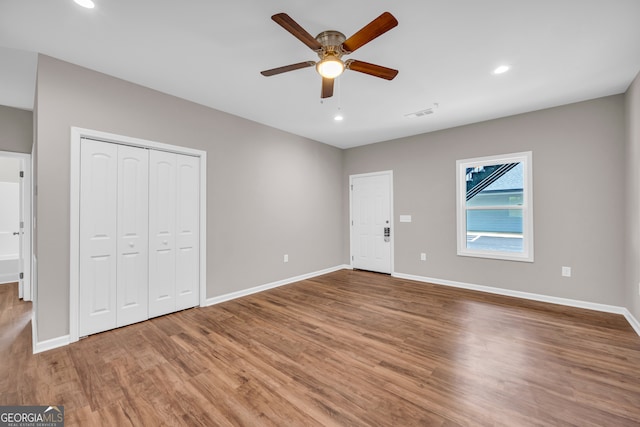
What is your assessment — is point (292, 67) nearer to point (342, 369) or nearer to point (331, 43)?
point (331, 43)

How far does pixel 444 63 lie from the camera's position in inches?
104

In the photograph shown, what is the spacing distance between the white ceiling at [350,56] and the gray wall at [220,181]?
244 mm

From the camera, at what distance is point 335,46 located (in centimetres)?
205

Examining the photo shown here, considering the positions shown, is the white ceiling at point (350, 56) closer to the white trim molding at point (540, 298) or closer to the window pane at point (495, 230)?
the window pane at point (495, 230)

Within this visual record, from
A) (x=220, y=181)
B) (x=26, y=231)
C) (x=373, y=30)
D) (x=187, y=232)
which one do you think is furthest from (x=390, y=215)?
(x=26, y=231)

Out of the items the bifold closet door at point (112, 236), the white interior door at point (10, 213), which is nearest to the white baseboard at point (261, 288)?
the bifold closet door at point (112, 236)

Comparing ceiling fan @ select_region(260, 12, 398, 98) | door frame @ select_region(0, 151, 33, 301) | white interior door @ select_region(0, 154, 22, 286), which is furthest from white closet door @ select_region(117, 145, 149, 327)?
white interior door @ select_region(0, 154, 22, 286)

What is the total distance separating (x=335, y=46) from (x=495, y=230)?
3.81 meters

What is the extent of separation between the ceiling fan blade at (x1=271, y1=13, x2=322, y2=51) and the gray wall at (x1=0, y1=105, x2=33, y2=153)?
4253 millimetres

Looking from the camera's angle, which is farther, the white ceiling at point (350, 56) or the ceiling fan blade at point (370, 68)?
the ceiling fan blade at point (370, 68)

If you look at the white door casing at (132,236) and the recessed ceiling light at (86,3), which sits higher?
the recessed ceiling light at (86,3)

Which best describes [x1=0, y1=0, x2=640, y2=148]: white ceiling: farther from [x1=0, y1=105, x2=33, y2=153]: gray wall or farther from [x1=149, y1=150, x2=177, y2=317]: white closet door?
[x1=149, y1=150, x2=177, y2=317]: white closet door

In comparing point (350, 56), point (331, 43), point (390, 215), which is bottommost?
point (390, 215)

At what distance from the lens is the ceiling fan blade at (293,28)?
1618 mm
